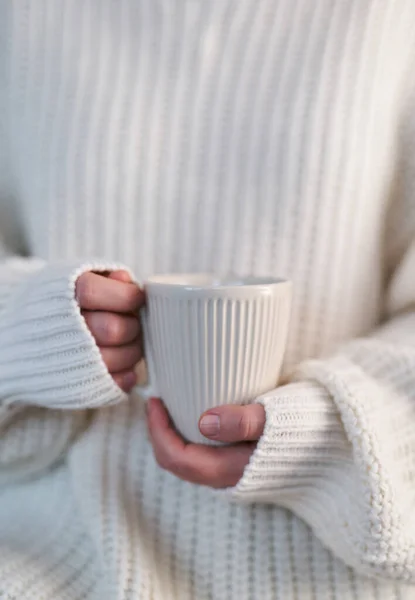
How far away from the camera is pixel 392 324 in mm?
587

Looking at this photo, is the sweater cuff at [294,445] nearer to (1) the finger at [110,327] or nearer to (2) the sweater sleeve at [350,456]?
(2) the sweater sleeve at [350,456]

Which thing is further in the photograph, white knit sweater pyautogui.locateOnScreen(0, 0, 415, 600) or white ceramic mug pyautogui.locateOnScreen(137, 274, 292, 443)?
white knit sweater pyautogui.locateOnScreen(0, 0, 415, 600)

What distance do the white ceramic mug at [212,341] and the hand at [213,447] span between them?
0.01 meters

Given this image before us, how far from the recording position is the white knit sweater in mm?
513

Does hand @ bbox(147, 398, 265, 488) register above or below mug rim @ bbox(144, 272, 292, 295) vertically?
below

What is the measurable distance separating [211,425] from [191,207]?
0.25 metres

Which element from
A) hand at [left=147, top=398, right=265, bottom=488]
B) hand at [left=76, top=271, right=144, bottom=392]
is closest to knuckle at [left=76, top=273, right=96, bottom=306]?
hand at [left=76, top=271, right=144, bottom=392]

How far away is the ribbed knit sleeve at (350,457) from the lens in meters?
0.42

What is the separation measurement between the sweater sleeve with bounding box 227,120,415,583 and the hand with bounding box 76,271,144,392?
0.12 metres

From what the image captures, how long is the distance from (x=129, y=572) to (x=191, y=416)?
0.49 feet

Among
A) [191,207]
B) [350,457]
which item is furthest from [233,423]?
[191,207]

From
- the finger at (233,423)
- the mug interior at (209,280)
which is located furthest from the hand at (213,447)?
the mug interior at (209,280)

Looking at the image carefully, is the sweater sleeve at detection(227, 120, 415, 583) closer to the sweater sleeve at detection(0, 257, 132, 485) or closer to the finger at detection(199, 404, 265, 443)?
the finger at detection(199, 404, 265, 443)

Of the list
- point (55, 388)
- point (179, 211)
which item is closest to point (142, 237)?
point (179, 211)
